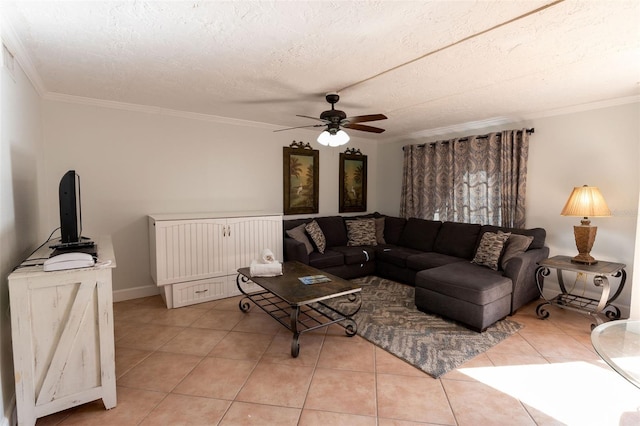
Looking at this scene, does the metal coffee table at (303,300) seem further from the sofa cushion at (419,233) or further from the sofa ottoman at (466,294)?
the sofa cushion at (419,233)

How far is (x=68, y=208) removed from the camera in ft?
6.84

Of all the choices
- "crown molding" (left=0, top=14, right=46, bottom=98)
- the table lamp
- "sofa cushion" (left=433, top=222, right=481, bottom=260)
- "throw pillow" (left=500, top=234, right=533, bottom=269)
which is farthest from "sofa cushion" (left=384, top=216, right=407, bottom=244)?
"crown molding" (left=0, top=14, right=46, bottom=98)

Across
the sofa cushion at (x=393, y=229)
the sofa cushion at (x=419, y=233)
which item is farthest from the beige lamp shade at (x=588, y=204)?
the sofa cushion at (x=393, y=229)

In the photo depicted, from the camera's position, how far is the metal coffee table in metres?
2.49

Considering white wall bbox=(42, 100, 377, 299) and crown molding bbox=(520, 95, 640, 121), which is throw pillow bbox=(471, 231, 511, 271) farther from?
white wall bbox=(42, 100, 377, 299)

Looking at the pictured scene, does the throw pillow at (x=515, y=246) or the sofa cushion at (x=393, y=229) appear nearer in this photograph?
the throw pillow at (x=515, y=246)

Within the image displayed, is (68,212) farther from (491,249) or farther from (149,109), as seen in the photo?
(491,249)

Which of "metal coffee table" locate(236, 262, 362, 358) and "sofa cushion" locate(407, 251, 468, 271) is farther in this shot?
"sofa cushion" locate(407, 251, 468, 271)

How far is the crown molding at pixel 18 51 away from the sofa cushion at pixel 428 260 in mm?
4248

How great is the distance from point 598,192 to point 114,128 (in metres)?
5.32

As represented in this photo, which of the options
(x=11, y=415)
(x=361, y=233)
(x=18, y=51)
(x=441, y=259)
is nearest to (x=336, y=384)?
(x=11, y=415)

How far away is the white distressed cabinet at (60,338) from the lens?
1.65m

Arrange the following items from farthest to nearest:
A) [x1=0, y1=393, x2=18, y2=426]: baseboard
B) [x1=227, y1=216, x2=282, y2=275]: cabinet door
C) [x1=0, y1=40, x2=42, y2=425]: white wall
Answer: [x1=227, y1=216, x2=282, y2=275]: cabinet door → [x1=0, y1=40, x2=42, y2=425]: white wall → [x1=0, y1=393, x2=18, y2=426]: baseboard

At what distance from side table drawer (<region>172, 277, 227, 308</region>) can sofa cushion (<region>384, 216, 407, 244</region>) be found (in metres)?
2.71
